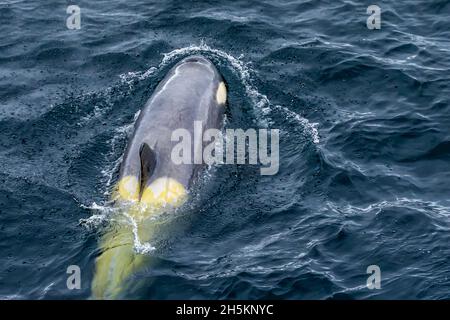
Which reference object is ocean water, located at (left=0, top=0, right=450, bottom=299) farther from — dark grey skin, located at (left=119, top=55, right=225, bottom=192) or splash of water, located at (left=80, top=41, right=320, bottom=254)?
dark grey skin, located at (left=119, top=55, right=225, bottom=192)

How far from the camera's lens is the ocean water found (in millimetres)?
21297

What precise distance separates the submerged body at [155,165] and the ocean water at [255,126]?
52cm

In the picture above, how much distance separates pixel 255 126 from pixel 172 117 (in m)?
3.73

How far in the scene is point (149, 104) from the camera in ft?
86.9

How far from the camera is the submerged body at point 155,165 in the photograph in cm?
2108

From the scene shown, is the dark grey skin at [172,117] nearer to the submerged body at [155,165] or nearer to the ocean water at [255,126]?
the submerged body at [155,165]

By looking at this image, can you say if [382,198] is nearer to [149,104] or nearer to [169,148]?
[169,148]

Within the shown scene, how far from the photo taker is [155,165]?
928 inches

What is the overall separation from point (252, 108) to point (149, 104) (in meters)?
4.40

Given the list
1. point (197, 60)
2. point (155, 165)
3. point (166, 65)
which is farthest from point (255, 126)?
point (166, 65)

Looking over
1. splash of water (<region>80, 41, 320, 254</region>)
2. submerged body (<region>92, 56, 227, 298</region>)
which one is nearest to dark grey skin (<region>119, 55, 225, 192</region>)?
submerged body (<region>92, 56, 227, 298</region>)

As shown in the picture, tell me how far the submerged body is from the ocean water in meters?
0.52

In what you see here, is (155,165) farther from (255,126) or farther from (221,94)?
(221,94)

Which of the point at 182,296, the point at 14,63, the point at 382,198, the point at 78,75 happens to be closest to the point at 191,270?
the point at 182,296
